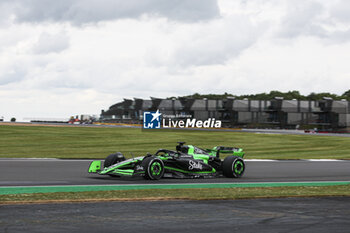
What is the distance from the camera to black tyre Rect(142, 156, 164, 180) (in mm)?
15500

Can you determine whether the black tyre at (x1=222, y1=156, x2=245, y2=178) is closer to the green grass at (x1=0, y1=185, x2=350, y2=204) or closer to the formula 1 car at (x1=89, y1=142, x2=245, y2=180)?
the formula 1 car at (x1=89, y1=142, x2=245, y2=180)

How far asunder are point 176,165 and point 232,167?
2.00 metres

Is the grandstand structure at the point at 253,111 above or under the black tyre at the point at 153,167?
above

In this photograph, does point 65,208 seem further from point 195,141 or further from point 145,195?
point 195,141

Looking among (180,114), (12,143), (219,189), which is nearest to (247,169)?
(219,189)

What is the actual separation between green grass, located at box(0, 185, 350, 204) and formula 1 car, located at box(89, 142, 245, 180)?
267cm

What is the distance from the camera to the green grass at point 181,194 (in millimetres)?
10914

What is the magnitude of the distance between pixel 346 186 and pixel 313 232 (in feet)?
26.6

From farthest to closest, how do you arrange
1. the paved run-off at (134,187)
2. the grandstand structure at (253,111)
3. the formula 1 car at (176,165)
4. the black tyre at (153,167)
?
the grandstand structure at (253,111) → the formula 1 car at (176,165) → the black tyre at (153,167) → the paved run-off at (134,187)

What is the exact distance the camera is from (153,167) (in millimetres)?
15727

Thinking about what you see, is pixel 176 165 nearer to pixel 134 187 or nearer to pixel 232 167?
pixel 232 167

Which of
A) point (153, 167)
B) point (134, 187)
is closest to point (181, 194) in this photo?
point (134, 187)

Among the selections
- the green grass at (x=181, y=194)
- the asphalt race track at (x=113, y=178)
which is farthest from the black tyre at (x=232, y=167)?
the green grass at (x=181, y=194)

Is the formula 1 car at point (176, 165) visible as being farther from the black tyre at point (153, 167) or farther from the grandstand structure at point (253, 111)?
the grandstand structure at point (253, 111)
